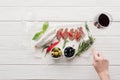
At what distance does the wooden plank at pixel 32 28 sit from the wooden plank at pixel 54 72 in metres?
0.14

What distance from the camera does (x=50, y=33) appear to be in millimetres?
1280

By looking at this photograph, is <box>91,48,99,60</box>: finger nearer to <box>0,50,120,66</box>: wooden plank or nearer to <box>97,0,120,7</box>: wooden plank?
<box>0,50,120,66</box>: wooden plank

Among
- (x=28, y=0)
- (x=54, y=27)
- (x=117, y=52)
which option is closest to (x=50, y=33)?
(x=54, y=27)

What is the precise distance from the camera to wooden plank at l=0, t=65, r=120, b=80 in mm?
1290

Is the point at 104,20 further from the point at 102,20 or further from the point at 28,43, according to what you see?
the point at 28,43

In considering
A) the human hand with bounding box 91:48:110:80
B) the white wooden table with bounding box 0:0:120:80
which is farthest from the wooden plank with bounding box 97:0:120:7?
the human hand with bounding box 91:48:110:80

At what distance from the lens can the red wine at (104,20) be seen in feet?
4.21

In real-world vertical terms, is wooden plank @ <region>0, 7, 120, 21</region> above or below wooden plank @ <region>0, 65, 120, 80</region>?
above

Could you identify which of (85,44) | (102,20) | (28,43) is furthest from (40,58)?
(102,20)

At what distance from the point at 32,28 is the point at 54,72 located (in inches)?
7.9

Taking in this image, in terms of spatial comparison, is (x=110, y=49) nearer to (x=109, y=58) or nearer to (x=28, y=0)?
(x=109, y=58)

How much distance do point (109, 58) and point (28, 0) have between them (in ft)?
1.34

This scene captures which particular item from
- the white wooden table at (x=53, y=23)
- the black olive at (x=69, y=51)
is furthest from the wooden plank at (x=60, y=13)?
the black olive at (x=69, y=51)

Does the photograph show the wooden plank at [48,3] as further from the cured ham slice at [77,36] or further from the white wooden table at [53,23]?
the cured ham slice at [77,36]
